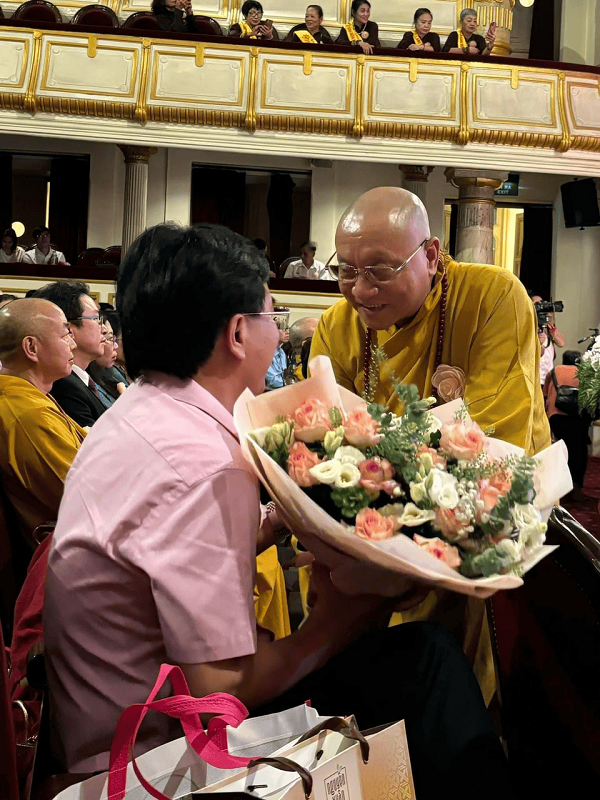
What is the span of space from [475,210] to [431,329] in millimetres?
10018

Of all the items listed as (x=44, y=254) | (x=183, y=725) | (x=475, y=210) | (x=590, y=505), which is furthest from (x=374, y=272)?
(x=44, y=254)

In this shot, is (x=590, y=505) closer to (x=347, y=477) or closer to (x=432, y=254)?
(x=432, y=254)

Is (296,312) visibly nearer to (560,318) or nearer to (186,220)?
(186,220)

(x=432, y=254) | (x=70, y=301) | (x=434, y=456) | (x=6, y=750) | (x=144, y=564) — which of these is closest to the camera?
(x=6, y=750)

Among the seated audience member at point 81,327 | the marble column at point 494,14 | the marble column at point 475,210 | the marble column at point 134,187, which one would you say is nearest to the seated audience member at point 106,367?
the seated audience member at point 81,327

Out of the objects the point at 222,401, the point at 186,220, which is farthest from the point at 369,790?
the point at 186,220

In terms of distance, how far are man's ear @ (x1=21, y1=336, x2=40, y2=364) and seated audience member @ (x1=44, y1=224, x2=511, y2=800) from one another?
1872 millimetres

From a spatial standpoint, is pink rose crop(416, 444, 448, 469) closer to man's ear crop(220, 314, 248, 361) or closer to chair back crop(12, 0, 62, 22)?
man's ear crop(220, 314, 248, 361)

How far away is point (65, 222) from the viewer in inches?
565

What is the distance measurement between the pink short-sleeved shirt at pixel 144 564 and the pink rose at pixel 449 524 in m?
0.27

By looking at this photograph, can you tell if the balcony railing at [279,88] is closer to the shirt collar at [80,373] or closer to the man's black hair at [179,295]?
the shirt collar at [80,373]

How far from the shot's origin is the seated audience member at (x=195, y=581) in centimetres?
128

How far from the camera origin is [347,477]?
4.26ft

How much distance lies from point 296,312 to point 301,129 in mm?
2190
